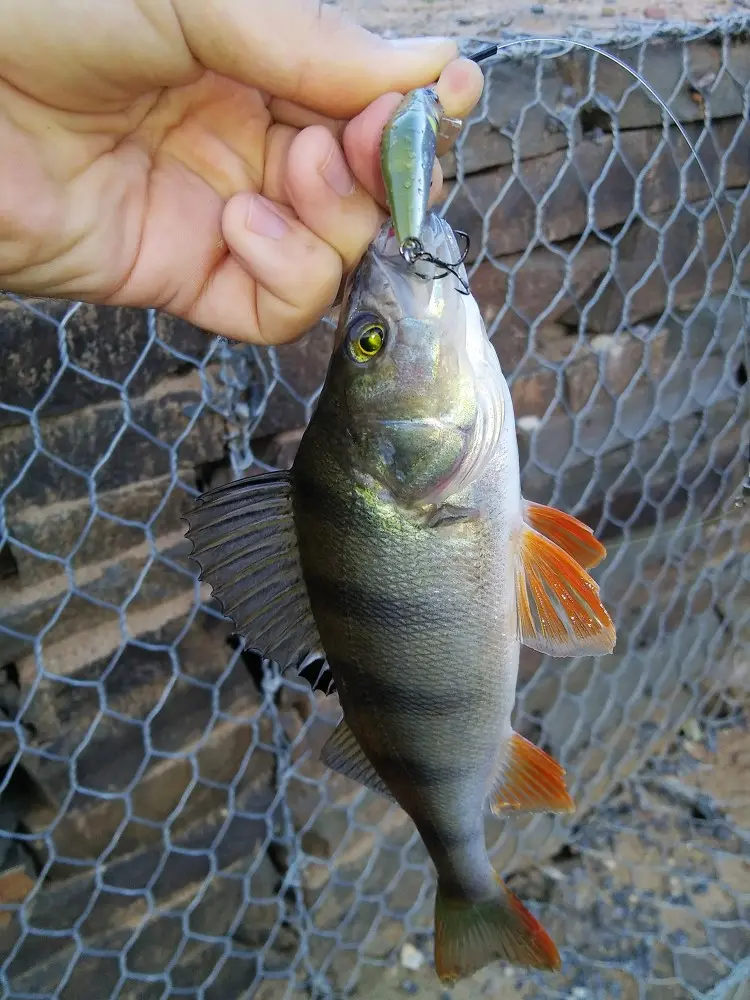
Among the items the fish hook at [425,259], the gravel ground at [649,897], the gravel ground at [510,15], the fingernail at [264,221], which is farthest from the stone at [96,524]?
the gravel ground at [649,897]

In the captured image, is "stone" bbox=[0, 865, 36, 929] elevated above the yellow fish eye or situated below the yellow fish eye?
below

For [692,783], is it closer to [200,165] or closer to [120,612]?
[120,612]

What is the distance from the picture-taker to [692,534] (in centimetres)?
194

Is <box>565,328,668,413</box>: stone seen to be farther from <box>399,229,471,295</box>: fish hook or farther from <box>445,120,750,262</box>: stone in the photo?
<box>399,229,471,295</box>: fish hook

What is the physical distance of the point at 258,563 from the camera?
75 centimetres

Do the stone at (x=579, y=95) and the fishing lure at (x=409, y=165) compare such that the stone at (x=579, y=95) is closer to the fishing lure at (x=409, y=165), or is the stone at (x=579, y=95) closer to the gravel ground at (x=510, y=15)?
the gravel ground at (x=510, y=15)

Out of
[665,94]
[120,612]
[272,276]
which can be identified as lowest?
[120,612]

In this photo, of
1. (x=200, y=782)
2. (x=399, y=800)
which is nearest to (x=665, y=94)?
(x=399, y=800)

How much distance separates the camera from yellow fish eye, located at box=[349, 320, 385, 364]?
65 cm

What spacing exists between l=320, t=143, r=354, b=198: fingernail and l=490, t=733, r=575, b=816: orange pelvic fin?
576 mm

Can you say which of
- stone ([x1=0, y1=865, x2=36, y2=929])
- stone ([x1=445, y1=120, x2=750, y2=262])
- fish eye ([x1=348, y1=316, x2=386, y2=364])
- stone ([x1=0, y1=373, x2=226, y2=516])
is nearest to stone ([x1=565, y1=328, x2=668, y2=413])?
stone ([x1=445, y1=120, x2=750, y2=262])

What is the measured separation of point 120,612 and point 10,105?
2.32ft

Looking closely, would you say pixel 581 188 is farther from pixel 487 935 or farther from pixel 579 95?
pixel 487 935

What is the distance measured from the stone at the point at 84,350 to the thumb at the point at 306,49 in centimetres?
47
